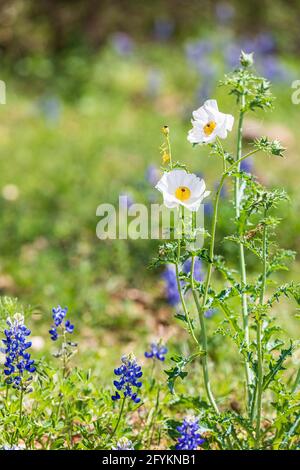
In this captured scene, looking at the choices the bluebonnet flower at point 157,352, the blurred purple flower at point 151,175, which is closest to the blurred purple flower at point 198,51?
the blurred purple flower at point 151,175

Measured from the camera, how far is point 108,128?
5.79m

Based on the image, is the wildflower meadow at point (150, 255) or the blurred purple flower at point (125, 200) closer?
the wildflower meadow at point (150, 255)

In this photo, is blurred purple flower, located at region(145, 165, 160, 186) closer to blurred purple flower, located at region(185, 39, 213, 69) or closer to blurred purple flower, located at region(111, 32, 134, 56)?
blurred purple flower, located at region(185, 39, 213, 69)

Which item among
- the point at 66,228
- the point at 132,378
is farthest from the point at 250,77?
the point at 66,228

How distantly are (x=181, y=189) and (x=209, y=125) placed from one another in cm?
19

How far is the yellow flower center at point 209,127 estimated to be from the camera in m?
1.94

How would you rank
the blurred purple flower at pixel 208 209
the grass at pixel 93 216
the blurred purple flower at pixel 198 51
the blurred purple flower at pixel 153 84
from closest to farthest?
the grass at pixel 93 216 < the blurred purple flower at pixel 208 209 < the blurred purple flower at pixel 153 84 < the blurred purple flower at pixel 198 51

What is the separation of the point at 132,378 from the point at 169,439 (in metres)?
0.40

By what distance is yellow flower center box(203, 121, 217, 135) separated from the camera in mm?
1936

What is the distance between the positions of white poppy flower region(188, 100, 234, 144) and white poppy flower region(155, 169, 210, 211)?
105 mm

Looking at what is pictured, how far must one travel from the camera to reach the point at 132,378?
2.13m

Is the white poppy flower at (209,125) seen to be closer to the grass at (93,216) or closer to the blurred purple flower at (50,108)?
the grass at (93,216)

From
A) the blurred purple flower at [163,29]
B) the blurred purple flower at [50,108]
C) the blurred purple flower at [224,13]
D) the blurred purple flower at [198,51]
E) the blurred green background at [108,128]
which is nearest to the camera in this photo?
the blurred green background at [108,128]

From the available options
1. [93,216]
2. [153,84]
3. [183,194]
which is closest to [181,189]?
[183,194]
